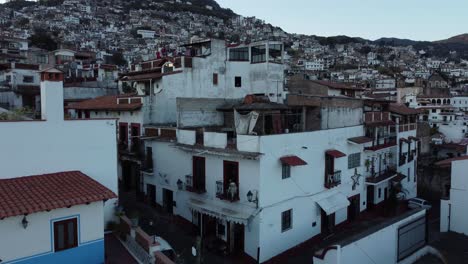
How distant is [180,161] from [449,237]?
15138mm

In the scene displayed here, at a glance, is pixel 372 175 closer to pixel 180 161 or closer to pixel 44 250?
pixel 180 161

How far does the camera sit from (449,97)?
7094cm

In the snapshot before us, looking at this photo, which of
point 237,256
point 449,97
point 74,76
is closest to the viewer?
point 237,256

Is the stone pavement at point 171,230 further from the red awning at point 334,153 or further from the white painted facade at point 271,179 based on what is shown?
the red awning at point 334,153

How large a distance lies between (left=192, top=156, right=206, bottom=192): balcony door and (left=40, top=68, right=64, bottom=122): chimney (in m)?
8.94

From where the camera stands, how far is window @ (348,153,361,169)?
24.8 metres

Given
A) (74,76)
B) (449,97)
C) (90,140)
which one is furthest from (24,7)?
(90,140)

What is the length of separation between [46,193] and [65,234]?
139 centimetres

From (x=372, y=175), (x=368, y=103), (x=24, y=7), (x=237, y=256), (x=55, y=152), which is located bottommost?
(x=237, y=256)

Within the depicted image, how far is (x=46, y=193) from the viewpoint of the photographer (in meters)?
11.1

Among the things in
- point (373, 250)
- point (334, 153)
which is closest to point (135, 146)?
point (334, 153)

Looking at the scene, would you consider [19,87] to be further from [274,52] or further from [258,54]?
[274,52]

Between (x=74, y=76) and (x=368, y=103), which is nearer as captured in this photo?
(x=368, y=103)

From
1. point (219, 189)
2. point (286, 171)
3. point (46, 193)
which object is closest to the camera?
point (46, 193)
